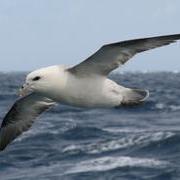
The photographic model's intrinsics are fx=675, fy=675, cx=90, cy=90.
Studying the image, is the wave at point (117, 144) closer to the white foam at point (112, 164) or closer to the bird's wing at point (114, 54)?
the white foam at point (112, 164)

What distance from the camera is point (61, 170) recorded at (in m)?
19.2

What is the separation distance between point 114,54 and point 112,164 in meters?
10.5

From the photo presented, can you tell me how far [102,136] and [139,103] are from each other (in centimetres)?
1571

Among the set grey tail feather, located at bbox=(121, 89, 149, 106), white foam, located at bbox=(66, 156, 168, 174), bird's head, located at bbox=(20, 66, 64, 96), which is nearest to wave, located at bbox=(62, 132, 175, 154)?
white foam, located at bbox=(66, 156, 168, 174)

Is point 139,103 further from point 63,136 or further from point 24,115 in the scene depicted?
point 63,136

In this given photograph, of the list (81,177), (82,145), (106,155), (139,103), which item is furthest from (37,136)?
(139,103)

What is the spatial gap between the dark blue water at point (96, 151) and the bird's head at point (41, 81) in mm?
7454

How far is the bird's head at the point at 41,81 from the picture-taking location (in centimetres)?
898

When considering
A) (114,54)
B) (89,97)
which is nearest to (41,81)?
(89,97)

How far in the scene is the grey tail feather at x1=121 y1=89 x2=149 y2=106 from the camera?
9414mm

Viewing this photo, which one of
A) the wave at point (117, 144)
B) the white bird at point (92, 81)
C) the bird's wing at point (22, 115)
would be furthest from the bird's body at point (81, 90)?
the wave at point (117, 144)

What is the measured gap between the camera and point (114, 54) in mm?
9086

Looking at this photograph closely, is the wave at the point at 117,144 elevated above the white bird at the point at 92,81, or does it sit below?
below

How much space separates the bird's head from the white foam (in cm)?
986
